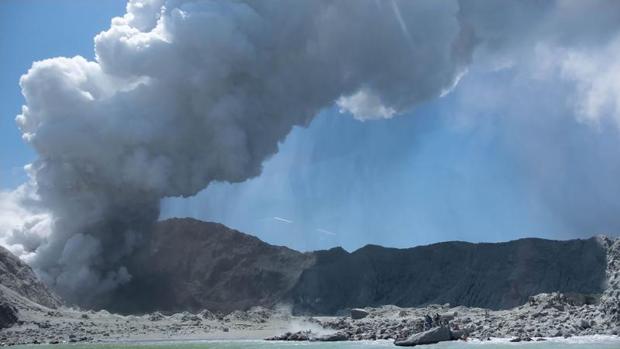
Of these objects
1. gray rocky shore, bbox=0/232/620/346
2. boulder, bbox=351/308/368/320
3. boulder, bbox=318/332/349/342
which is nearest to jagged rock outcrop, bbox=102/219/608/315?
gray rocky shore, bbox=0/232/620/346

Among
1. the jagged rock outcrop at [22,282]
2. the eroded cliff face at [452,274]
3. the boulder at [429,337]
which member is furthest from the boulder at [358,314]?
the boulder at [429,337]

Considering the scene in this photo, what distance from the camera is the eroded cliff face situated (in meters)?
120

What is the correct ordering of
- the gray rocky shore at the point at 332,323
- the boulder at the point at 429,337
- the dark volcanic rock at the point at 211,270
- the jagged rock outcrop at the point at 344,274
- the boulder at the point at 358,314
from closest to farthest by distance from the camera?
the boulder at the point at 429,337 → the gray rocky shore at the point at 332,323 → the boulder at the point at 358,314 → the jagged rock outcrop at the point at 344,274 → the dark volcanic rock at the point at 211,270

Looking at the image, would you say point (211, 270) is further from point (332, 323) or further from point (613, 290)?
point (613, 290)

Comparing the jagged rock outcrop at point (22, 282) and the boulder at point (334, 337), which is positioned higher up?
the jagged rock outcrop at point (22, 282)

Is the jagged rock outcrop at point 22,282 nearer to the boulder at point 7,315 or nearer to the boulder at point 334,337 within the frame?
the boulder at point 7,315

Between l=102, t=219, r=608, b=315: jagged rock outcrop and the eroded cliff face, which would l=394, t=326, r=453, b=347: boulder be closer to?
the eroded cliff face

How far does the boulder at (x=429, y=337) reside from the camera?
45.6m

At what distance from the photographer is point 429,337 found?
4734cm

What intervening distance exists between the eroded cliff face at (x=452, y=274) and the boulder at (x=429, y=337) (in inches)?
2787

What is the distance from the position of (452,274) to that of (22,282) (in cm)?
7336

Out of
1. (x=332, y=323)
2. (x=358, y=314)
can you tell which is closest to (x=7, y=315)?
(x=332, y=323)

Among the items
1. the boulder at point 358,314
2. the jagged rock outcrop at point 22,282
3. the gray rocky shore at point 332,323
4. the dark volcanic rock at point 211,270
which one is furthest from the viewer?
the dark volcanic rock at point 211,270

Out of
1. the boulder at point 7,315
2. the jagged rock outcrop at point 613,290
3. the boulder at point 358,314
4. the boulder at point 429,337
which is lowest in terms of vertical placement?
the boulder at point 429,337
